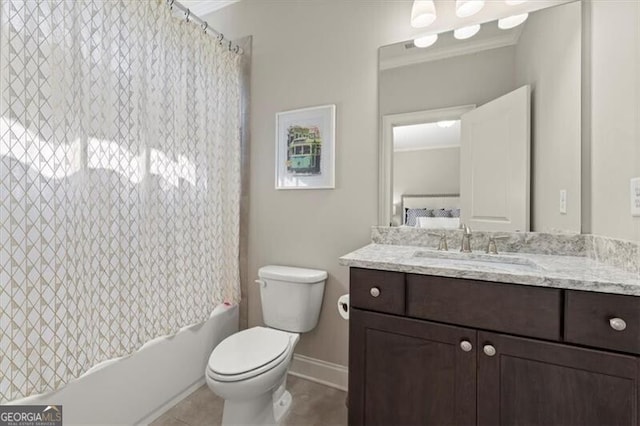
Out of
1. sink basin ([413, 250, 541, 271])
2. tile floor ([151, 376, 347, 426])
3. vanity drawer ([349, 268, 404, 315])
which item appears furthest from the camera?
tile floor ([151, 376, 347, 426])

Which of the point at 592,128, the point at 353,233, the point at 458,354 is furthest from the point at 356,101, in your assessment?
the point at 458,354

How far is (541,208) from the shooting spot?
4.73ft

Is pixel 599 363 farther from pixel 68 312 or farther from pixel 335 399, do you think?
pixel 68 312

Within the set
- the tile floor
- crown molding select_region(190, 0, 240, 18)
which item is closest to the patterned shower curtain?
the tile floor

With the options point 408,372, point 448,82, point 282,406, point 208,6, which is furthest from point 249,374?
point 208,6

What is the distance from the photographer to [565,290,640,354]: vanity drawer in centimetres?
87

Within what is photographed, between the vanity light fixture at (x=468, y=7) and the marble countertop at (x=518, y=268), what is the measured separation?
1.21 metres

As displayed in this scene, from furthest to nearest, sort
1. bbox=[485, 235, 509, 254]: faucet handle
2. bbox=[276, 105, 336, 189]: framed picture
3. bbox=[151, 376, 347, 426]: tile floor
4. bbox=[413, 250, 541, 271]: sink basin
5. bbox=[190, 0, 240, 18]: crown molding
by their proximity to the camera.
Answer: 1. bbox=[190, 0, 240, 18]: crown molding
2. bbox=[276, 105, 336, 189]: framed picture
3. bbox=[151, 376, 347, 426]: tile floor
4. bbox=[485, 235, 509, 254]: faucet handle
5. bbox=[413, 250, 541, 271]: sink basin

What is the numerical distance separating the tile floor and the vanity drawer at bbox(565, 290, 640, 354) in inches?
46.9

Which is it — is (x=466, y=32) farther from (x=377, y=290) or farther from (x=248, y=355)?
(x=248, y=355)

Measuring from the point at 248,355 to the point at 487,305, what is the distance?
1041 millimetres

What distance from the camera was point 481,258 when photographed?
1.41 metres

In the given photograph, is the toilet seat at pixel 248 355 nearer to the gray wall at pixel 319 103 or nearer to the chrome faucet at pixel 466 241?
the gray wall at pixel 319 103

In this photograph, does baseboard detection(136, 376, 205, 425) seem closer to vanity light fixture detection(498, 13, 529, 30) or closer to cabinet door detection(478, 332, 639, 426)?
cabinet door detection(478, 332, 639, 426)
